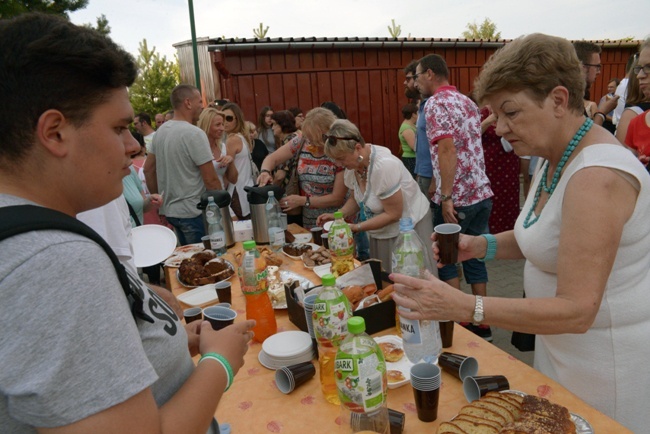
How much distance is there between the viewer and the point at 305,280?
253cm

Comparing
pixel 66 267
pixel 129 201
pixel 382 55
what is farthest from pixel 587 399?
pixel 382 55

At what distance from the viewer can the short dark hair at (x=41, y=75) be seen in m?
0.69

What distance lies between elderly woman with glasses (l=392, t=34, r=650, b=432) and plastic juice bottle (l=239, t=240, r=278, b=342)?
0.70 m

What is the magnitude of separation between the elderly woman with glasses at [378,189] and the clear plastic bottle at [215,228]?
99 cm

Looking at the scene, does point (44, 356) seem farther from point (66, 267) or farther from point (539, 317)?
point (539, 317)

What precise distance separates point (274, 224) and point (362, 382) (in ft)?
7.86

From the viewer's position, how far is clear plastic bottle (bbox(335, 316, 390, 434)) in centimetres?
116

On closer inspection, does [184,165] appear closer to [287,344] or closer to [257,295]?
[257,295]

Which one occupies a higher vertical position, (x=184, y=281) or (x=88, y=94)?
(x=88, y=94)

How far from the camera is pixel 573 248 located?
1263mm

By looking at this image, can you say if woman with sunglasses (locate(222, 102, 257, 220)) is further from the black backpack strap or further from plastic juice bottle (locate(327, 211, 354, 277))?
the black backpack strap

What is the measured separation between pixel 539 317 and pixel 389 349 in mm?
592

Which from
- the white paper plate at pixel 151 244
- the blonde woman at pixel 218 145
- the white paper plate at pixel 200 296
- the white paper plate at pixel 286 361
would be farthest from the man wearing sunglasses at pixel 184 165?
the white paper plate at pixel 286 361

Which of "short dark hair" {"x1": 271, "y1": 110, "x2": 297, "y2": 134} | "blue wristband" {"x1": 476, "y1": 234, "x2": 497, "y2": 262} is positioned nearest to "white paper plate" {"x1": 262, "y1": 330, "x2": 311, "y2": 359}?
"blue wristband" {"x1": 476, "y1": 234, "x2": 497, "y2": 262}
